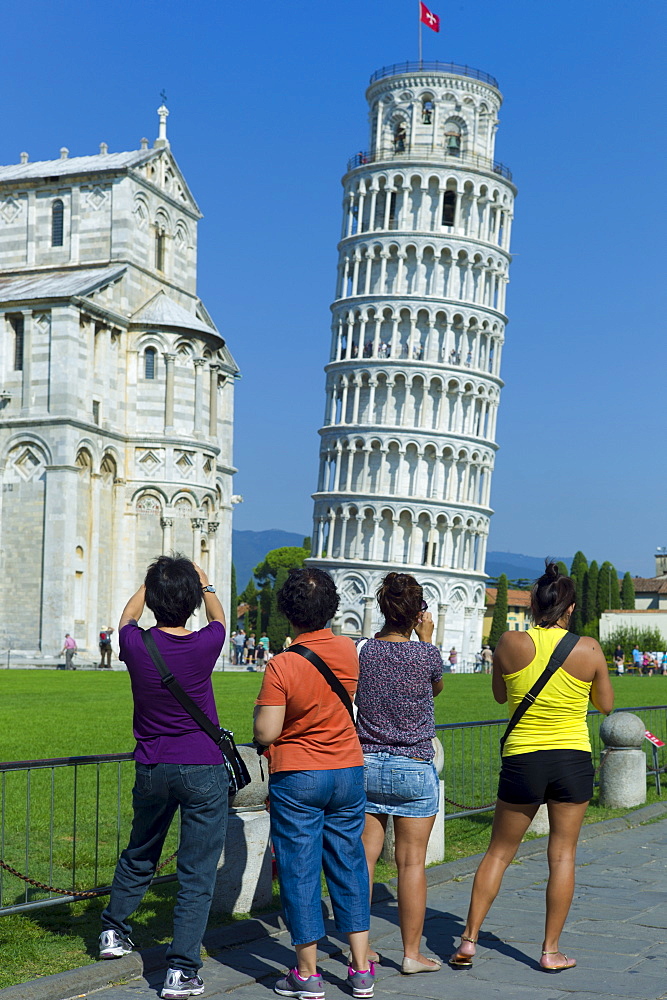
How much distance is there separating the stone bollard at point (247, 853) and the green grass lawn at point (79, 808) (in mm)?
187

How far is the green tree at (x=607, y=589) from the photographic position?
9656cm

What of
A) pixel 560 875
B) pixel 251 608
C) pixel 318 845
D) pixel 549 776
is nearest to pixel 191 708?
pixel 318 845

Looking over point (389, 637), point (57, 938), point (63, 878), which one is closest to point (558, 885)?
point (389, 637)

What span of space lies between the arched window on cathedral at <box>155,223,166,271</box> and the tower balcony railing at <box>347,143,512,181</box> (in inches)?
1194

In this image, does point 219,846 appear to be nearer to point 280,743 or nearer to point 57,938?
point 280,743

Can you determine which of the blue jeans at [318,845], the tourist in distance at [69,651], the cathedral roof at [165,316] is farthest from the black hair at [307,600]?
the cathedral roof at [165,316]

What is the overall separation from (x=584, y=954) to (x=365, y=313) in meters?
70.3

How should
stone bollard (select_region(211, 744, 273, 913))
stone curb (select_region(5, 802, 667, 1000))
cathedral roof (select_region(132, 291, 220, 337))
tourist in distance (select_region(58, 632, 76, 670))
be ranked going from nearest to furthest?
stone curb (select_region(5, 802, 667, 1000))
stone bollard (select_region(211, 744, 273, 913))
tourist in distance (select_region(58, 632, 76, 670))
cathedral roof (select_region(132, 291, 220, 337))

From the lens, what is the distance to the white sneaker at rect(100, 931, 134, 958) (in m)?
5.91

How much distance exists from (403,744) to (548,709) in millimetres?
764

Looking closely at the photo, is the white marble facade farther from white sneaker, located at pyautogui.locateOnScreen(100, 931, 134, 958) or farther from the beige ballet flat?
the beige ballet flat

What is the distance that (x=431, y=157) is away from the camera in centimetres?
7438

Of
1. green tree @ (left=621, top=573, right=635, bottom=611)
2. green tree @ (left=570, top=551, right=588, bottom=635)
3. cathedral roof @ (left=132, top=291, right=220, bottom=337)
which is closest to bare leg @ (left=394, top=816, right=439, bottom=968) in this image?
cathedral roof @ (left=132, top=291, right=220, bottom=337)

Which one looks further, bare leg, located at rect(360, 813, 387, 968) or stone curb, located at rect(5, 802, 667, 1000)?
bare leg, located at rect(360, 813, 387, 968)
